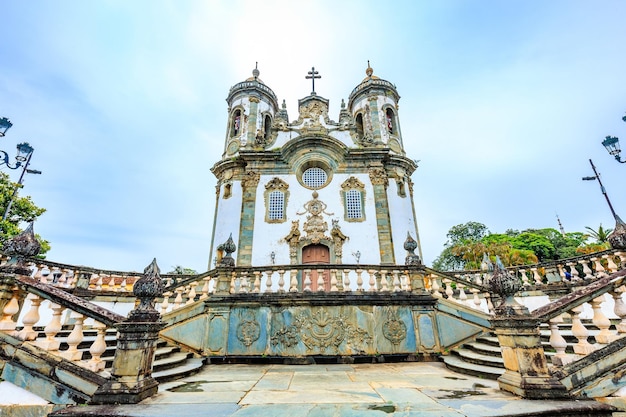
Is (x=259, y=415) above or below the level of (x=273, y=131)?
below

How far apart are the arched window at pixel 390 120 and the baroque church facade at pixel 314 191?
3.6 inches

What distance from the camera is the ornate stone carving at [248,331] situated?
7469 mm

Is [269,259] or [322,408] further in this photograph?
[269,259]

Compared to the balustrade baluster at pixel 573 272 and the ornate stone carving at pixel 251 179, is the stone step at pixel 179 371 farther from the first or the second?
the balustrade baluster at pixel 573 272

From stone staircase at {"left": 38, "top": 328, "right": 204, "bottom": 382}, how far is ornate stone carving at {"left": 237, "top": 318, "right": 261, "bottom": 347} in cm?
112

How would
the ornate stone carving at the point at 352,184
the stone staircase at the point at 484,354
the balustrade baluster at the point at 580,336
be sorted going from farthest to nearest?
the ornate stone carving at the point at 352,184, the stone staircase at the point at 484,354, the balustrade baluster at the point at 580,336

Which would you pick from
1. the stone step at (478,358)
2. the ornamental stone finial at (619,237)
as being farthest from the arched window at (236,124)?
the ornamental stone finial at (619,237)

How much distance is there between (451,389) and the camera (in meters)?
4.46

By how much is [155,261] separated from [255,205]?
11.5 m

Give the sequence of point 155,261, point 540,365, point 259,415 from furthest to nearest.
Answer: point 155,261
point 540,365
point 259,415

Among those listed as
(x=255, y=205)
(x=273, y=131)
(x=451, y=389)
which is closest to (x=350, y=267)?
(x=451, y=389)

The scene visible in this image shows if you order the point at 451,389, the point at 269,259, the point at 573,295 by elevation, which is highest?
the point at 269,259

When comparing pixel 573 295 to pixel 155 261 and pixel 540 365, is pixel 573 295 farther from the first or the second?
pixel 155 261

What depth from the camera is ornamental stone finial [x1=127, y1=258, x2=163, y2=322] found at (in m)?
4.24
